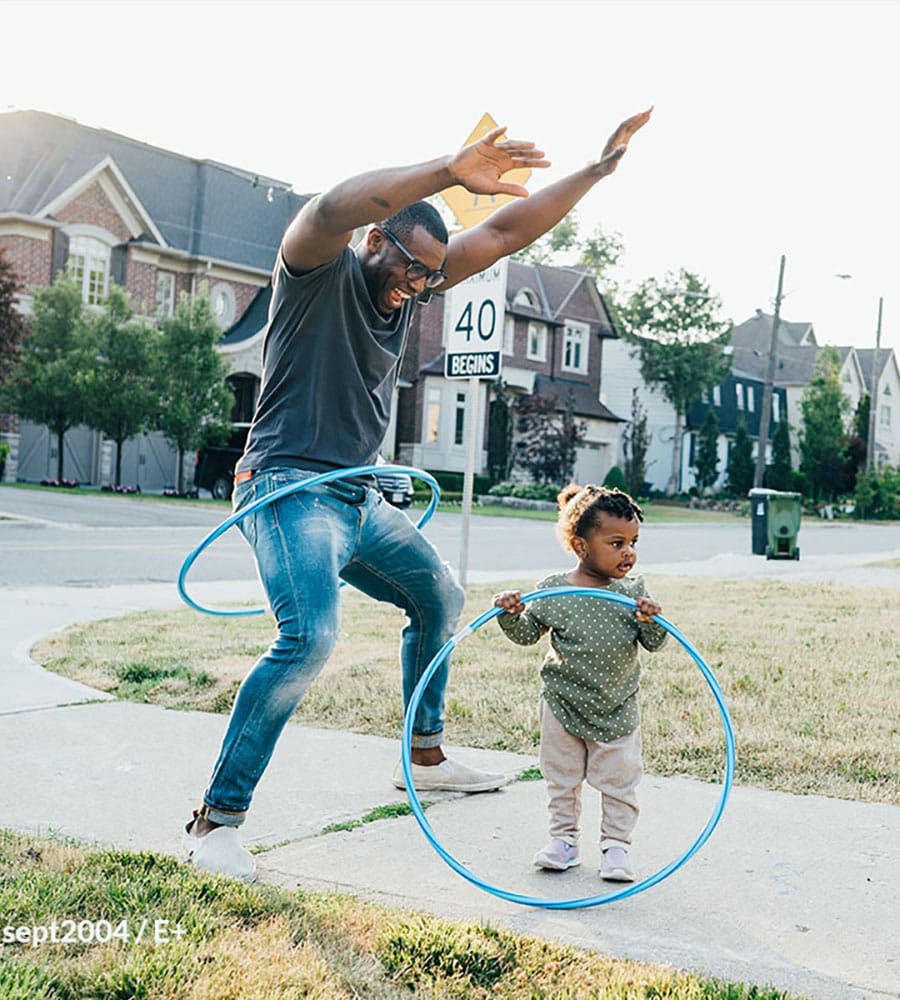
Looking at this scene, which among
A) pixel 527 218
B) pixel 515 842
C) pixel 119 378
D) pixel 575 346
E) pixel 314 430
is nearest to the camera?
pixel 314 430

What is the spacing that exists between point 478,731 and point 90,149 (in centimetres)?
3490

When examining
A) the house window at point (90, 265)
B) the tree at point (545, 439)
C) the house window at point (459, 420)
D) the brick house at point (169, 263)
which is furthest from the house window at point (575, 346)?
the house window at point (90, 265)

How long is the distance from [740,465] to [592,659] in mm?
56236

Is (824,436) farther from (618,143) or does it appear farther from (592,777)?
(592,777)

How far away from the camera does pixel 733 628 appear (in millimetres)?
9031

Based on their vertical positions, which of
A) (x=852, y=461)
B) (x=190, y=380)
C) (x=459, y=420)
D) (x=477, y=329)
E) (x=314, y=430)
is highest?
(x=190, y=380)

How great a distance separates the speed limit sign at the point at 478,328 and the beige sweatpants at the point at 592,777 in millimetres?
6230

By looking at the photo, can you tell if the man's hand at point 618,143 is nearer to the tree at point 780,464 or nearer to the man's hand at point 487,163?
the man's hand at point 487,163

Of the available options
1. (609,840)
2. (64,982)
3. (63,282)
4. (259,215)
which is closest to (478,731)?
(609,840)

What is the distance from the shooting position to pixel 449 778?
15.3 ft

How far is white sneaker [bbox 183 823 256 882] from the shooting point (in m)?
3.58

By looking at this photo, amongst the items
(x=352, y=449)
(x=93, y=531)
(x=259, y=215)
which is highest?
(x=259, y=215)

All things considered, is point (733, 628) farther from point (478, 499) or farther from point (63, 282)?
point (478, 499)

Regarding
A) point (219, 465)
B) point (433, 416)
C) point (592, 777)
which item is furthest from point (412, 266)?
point (433, 416)
